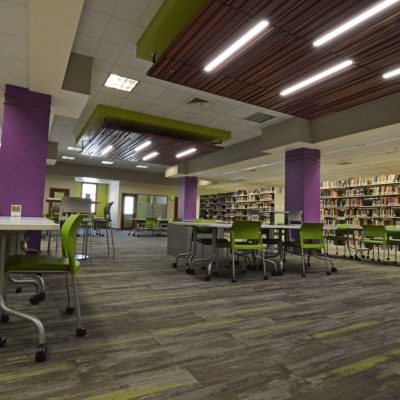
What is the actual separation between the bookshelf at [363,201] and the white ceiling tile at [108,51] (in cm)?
930

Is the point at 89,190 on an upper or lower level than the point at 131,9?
lower

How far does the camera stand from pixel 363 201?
10.5 meters

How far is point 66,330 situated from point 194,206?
37.3ft

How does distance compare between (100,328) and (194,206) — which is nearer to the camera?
(100,328)

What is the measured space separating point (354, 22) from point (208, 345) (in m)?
3.40

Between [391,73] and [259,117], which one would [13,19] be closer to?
[391,73]

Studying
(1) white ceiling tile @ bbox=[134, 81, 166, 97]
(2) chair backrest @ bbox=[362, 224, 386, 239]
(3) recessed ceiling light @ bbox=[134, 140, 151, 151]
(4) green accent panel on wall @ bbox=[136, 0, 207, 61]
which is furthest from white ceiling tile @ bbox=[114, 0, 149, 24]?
(2) chair backrest @ bbox=[362, 224, 386, 239]

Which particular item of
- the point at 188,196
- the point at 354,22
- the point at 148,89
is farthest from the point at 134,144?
the point at 354,22

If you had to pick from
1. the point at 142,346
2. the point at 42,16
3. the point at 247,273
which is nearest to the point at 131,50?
the point at 42,16

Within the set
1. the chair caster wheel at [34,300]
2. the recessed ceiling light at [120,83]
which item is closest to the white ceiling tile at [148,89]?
the recessed ceiling light at [120,83]

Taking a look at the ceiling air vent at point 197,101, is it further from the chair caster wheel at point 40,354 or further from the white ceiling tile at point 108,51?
the chair caster wheel at point 40,354

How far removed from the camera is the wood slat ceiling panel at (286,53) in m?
2.88

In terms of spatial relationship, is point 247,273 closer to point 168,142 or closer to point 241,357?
point 241,357

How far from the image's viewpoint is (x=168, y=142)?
313 inches
